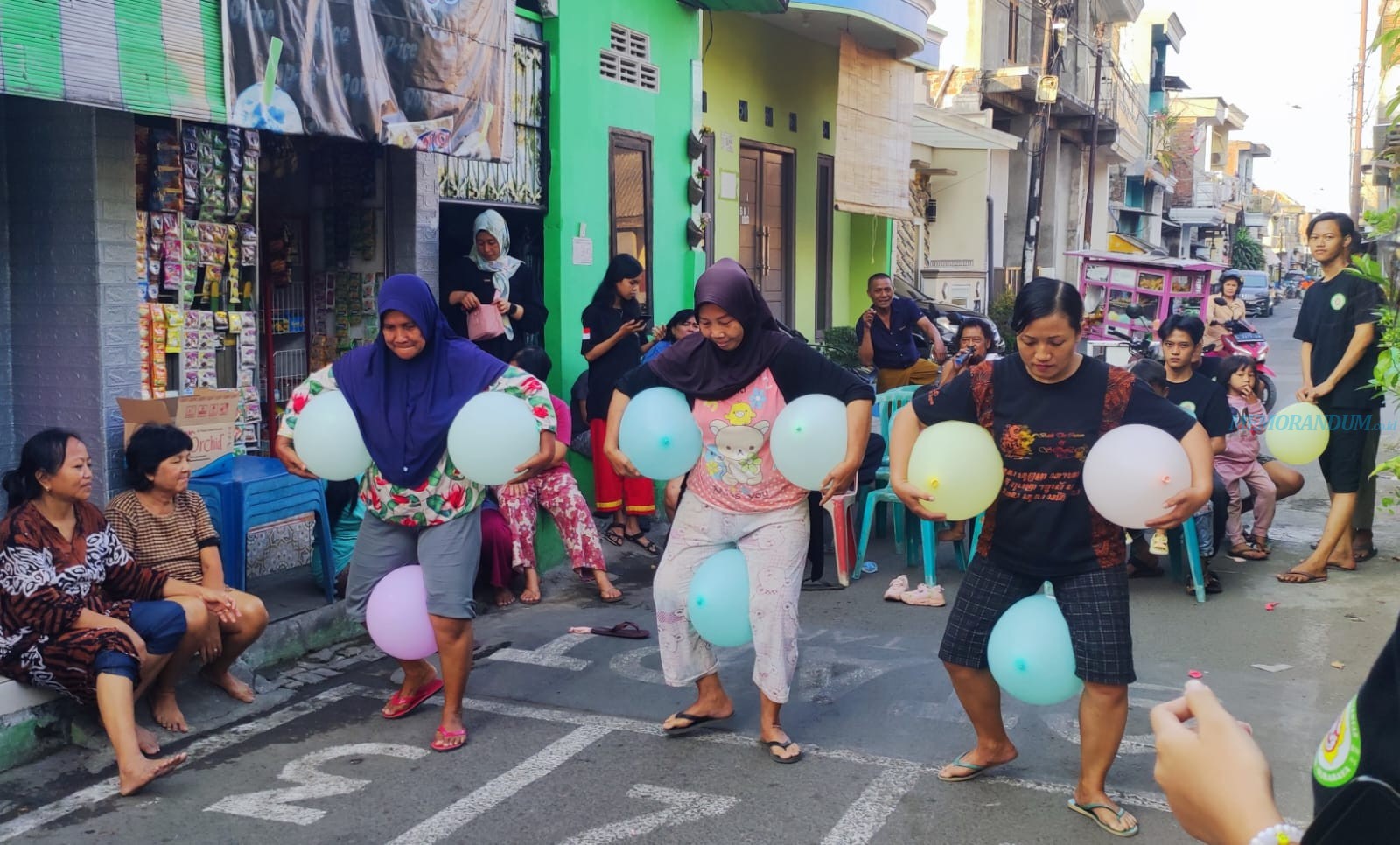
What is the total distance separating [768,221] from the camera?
44.7 feet

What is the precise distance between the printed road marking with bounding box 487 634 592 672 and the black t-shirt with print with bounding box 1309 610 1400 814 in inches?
182

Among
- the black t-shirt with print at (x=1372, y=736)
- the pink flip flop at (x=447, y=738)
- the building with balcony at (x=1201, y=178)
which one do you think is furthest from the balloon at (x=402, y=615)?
the building with balcony at (x=1201, y=178)

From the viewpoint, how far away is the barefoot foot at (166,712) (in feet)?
15.7

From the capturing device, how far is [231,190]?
6.44 meters

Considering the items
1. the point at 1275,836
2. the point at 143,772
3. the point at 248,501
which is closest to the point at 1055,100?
the point at 248,501

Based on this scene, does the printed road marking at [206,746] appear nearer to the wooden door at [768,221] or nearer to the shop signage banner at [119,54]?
the shop signage banner at [119,54]

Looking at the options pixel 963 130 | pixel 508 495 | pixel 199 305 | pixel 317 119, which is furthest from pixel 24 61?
pixel 963 130

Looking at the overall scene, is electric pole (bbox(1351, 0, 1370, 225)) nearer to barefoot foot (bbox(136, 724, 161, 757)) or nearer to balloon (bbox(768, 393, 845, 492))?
balloon (bbox(768, 393, 845, 492))

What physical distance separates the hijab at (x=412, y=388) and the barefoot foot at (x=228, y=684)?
3.93ft

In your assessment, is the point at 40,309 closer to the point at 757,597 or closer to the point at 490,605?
the point at 490,605

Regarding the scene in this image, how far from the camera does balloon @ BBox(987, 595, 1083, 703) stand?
3887 millimetres

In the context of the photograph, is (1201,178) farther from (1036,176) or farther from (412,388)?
(412,388)

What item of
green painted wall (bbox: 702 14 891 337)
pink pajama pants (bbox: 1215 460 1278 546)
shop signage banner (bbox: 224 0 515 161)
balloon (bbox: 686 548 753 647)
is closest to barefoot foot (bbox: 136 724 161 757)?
balloon (bbox: 686 548 753 647)

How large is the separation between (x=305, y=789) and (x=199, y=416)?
94.2 inches
